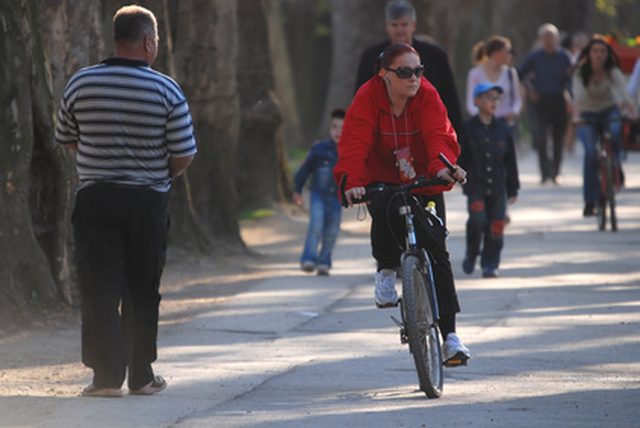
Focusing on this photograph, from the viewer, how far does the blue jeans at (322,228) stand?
15242mm

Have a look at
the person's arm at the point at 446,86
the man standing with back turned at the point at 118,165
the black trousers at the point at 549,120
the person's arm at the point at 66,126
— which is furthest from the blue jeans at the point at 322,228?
the black trousers at the point at 549,120

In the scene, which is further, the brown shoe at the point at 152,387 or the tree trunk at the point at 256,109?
the tree trunk at the point at 256,109

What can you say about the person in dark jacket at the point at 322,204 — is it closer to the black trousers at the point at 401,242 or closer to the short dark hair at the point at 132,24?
the black trousers at the point at 401,242

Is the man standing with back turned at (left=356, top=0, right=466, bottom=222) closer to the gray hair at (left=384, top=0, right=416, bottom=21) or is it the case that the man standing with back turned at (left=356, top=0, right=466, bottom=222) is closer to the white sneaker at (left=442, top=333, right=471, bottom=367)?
the gray hair at (left=384, top=0, right=416, bottom=21)

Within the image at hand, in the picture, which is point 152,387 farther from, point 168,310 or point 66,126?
point 168,310

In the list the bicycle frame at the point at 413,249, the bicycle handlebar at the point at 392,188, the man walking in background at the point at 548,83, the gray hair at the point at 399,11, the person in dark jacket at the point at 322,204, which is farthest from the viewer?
the man walking in background at the point at 548,83

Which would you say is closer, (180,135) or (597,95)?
(180,135)

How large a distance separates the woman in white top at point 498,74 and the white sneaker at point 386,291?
9.26m

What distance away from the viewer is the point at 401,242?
31.0 ft

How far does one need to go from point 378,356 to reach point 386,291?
1364 mm

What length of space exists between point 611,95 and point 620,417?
1103cm

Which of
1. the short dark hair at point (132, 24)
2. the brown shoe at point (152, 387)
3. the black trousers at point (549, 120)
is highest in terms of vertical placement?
the short dark hair at point (132, 24)

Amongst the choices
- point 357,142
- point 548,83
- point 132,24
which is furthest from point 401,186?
point 548,83

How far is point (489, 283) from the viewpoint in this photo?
Result: 47.8 feet
